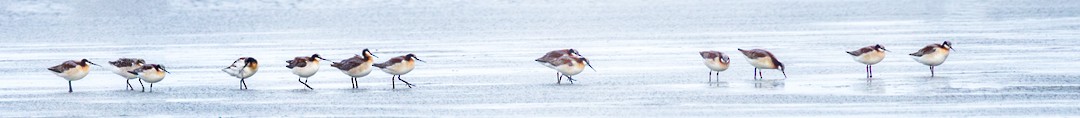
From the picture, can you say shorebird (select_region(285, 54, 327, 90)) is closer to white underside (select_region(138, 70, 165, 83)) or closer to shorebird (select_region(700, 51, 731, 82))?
white underside (select_region(138, 70, 165, 83))

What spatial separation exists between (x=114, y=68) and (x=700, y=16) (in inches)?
840

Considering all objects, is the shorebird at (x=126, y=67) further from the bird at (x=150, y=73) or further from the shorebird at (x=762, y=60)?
the shorebird at (x=762, y=60)

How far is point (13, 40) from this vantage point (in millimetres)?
28594

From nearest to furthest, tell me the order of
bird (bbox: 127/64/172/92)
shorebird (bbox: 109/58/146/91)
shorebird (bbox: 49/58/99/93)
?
bird (bbox: 127/64/172/92) → shorebird (bbox: 49/58/99/93) → shorebird (bbox: 109/58/146/91)

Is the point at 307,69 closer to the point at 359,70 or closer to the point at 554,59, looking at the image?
the point at 359,70

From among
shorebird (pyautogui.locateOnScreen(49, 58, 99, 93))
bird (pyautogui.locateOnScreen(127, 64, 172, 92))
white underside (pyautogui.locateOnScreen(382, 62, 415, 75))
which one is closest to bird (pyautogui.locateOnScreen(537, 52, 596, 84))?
white underside (pyautogui.locateOnScreen(382, 62, 415, 75))

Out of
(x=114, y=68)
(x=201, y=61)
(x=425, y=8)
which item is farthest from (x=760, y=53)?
(x=425, y=8)

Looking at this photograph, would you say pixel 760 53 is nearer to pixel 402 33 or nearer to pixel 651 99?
pixel 651 99

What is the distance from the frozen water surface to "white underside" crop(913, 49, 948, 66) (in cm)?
12

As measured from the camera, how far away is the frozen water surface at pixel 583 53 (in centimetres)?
1380

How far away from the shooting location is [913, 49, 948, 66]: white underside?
16.5m

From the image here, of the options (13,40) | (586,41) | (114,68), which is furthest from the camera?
(13,40)

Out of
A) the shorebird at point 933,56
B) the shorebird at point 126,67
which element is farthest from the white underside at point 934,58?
the shorebird at point 126,67

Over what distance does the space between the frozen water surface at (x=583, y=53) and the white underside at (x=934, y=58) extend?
0.12 meters
